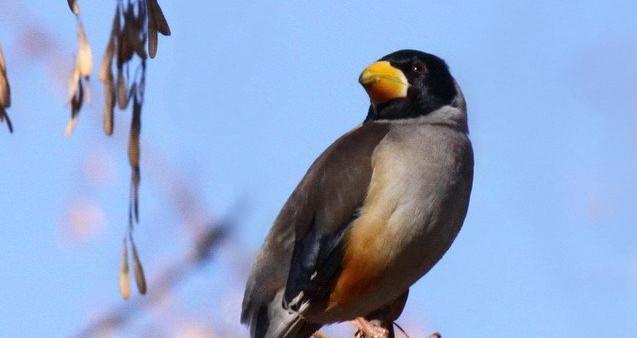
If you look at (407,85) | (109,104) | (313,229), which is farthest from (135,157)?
(407,85)

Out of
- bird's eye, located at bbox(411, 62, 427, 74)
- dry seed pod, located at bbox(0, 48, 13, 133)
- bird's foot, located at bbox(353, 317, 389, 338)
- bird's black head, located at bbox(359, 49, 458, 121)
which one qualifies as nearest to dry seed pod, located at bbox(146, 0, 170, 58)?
dry seed pod, located at bbox(0, 48, 13, 133)

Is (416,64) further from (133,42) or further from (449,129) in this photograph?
(133,42)

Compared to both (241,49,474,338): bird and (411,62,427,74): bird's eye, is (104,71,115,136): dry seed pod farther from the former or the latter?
(411,62,427,74): bird's eye

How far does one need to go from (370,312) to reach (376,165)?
0.65 m

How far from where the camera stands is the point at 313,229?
475 centimetres

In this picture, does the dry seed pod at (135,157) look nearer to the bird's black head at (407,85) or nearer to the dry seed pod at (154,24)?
the dry seed pod at (154,24)

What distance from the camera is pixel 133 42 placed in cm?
348

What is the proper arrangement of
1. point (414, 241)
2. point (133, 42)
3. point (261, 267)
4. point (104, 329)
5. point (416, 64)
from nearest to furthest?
point (104, 329) → point (133, 42) → point (414, 241) → point (261, 267) → point (416, 64)

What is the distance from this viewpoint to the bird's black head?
5375mm

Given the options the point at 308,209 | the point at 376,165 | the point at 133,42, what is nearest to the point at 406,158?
the point at 376,165

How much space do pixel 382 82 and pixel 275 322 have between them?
1272 mm

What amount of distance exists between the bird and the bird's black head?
365 mm

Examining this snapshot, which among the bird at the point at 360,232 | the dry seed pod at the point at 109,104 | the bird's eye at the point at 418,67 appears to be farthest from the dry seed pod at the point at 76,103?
the bird's eye at the point at 418,67

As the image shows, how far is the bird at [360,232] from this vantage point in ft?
15.3
